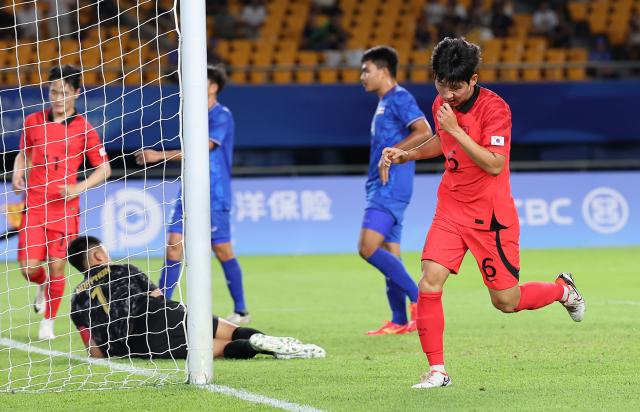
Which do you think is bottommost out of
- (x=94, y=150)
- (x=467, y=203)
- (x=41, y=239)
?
(x=41, y=239)

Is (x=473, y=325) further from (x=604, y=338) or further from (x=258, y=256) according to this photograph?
(x=258, y=256)

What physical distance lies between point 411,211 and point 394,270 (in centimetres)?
913

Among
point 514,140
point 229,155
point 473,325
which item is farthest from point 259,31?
point 473,325

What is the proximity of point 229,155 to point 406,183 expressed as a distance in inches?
68.1

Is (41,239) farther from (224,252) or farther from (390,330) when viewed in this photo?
(390,330)

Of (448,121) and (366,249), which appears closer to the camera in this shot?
(448,121)

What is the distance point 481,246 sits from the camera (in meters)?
6.03

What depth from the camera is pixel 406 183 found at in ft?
29.2

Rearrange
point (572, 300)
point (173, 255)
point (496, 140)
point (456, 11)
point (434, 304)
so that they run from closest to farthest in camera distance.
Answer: point (496, 140)
point (434, 304)
point (572, 300)
point (173, 255)
point (456, 11)

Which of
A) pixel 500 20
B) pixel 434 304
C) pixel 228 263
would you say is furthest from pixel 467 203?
pixel 500 20

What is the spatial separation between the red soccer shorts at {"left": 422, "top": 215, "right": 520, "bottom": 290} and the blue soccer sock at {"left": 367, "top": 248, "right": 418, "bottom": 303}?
2.57 meters

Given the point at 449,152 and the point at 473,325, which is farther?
the point at 473,325

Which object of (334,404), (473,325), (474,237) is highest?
(474,237)

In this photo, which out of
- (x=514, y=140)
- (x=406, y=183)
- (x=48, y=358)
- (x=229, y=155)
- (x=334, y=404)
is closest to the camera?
(x=334, y=404)
